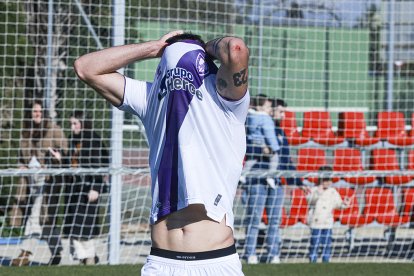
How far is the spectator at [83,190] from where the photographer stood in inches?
405

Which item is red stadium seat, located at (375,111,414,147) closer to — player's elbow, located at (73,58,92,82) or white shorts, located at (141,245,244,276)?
player's elbow, located at (73,58,92,82)

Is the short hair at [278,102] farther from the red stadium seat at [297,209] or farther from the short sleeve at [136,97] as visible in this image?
the short sleeve at [136,97]

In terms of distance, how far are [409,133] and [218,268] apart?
842cm

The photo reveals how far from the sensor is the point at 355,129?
39.2ft

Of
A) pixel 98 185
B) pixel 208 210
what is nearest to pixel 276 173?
pixel 98 185

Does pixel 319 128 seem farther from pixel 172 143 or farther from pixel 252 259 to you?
pixel 172 143

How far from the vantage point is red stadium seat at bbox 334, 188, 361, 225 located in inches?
462

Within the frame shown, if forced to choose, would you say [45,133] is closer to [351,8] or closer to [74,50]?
[74,50]

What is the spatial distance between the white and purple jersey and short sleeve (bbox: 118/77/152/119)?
14 cm

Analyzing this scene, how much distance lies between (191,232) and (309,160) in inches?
300

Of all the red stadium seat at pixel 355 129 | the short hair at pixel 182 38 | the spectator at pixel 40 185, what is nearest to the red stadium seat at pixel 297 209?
the red stadium seat at pixel 355 129

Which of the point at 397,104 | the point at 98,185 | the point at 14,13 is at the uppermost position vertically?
the point at 14,13

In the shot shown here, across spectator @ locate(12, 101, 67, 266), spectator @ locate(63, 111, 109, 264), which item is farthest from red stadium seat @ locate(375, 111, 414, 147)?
spectator @ locate(12, 101, 67, 266)

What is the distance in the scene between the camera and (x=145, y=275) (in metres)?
4.07
